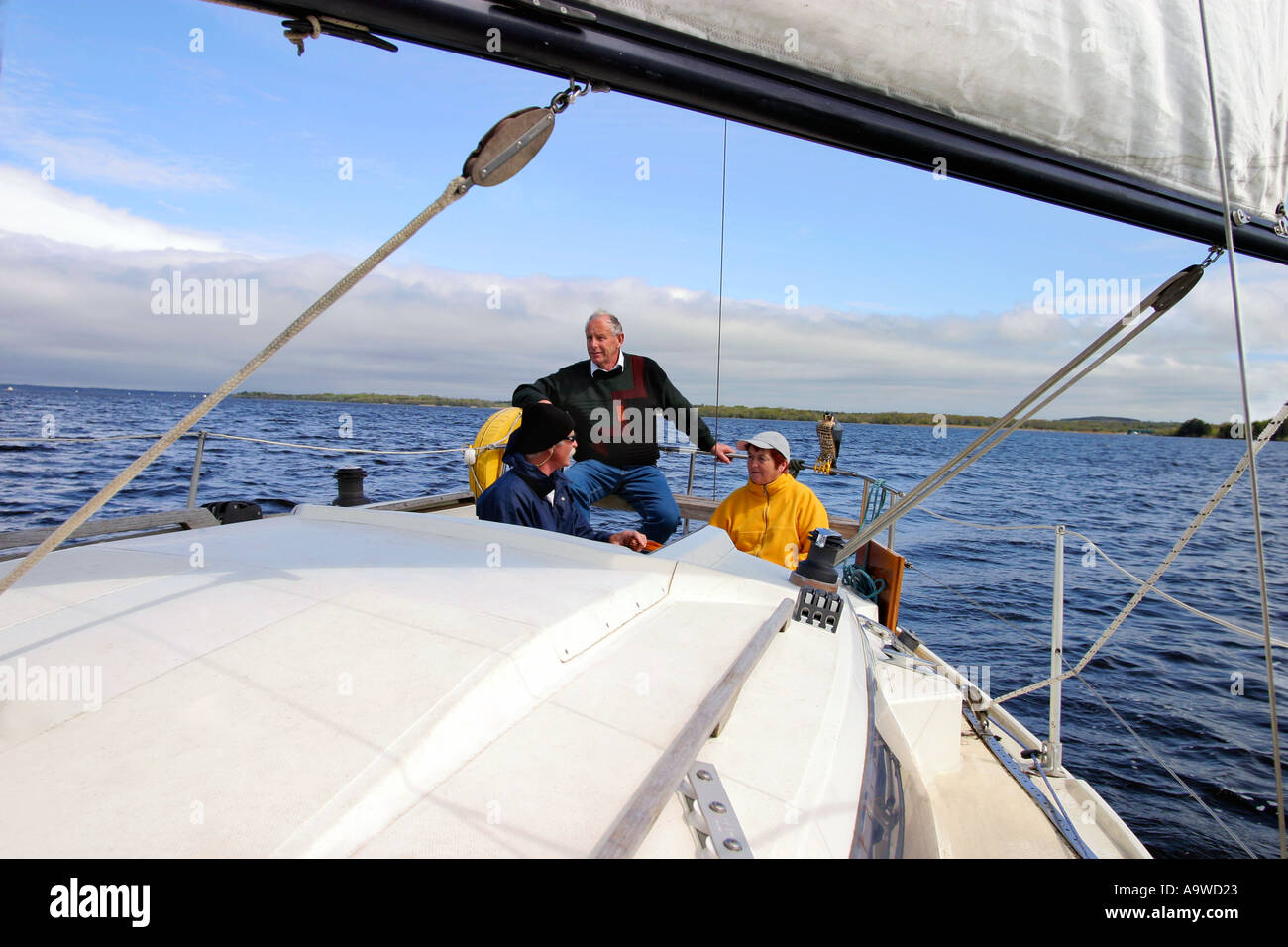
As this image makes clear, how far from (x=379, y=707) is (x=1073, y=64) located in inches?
90.6

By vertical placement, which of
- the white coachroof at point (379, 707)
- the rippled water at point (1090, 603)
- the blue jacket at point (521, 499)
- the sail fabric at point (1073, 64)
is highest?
the sail fabric at point (1073, 64)

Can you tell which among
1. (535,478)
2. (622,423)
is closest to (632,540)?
(535,478)

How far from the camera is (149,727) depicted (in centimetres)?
122

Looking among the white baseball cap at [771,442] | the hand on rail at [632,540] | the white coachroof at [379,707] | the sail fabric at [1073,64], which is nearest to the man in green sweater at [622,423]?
the white baseball cap at [771,442]

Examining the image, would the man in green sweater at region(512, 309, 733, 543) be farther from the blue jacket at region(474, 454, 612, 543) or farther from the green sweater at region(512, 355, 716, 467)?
the blue jacket at region(474, 454, 612, 543)

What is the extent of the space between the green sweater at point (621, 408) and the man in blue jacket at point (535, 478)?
4.10ft

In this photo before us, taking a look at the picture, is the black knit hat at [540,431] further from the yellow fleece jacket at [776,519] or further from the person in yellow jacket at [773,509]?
the yellow fleece jacket at [776,519]

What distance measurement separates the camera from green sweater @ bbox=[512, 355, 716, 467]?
4539mm

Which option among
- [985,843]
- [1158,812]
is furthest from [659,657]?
[1158,812]

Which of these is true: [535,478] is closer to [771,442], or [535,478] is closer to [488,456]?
[488,456]

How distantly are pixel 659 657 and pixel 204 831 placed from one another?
1010mm

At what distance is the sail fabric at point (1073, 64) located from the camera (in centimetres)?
157
